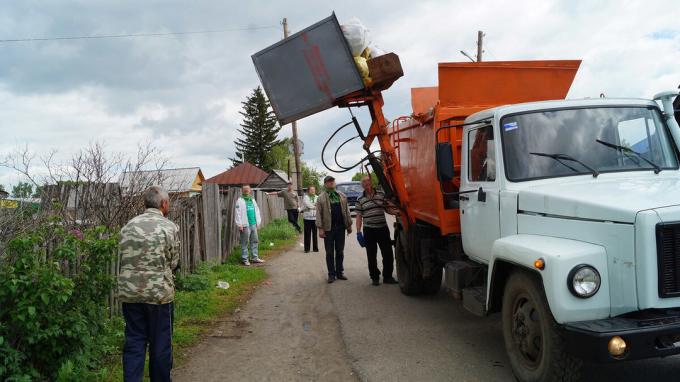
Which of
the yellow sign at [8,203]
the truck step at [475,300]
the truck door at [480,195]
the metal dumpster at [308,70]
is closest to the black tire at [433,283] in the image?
the truck door at [480,195]

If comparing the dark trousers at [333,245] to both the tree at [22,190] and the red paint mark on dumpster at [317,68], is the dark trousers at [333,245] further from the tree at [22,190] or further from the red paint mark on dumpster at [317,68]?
the tree at [22,190]

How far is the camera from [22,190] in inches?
209

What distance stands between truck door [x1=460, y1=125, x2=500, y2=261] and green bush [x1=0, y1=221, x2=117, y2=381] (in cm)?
341

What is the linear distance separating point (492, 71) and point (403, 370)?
139 inches

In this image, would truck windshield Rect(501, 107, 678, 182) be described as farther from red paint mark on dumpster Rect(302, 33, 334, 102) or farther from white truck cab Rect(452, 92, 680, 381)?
red paint mark on dumpster Rect(302, 33, 334, 102)

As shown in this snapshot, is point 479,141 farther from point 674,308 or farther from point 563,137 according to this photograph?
point 674,308

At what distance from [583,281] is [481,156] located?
6.59ft

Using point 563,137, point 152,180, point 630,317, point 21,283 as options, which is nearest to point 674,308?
point 630,317

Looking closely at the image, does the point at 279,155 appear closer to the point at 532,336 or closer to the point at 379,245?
the point at 379,245

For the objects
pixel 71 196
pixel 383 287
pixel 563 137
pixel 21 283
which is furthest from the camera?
pixel 383 287

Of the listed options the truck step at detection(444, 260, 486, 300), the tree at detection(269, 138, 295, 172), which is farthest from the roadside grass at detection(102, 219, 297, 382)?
the tree at detection(269, 138, 295, 172)

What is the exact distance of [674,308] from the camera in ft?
11.2

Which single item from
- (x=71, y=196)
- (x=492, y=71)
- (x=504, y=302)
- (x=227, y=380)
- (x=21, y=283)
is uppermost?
(x=492, y=71)

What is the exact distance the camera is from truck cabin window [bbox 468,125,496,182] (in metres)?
4.93
